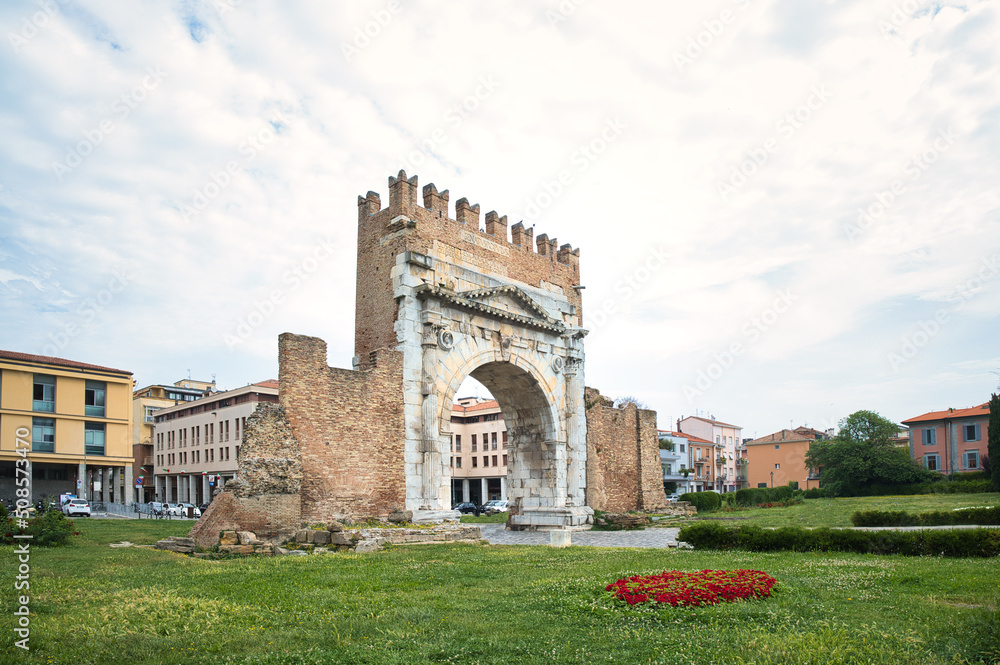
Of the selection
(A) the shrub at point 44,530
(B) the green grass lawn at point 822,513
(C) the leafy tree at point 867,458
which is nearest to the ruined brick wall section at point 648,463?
(B) the green grass lawn at point 822,513

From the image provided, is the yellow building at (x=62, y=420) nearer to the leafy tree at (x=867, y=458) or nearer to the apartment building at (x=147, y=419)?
the apartment building at (x=147, y=419)

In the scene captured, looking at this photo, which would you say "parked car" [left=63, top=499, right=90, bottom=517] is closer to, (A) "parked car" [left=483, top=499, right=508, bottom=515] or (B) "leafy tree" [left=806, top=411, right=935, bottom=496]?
(A) "parked car" [left=483, top=499, right=508, bottom=515]

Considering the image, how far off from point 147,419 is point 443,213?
67.6 metres

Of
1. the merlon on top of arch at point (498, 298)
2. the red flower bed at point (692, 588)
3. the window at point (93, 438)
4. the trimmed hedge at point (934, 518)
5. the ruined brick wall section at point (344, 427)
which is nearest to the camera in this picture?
the red flower bed at point (692, 588)

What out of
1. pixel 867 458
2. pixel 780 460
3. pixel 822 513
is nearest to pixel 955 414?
pixel 867 458

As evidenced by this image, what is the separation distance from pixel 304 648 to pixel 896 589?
7762 millimetres

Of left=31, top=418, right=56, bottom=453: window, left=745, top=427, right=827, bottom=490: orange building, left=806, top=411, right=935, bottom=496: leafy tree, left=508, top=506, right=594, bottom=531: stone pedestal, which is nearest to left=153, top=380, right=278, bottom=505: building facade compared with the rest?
left=31, top=418, right=56, bottom=453: window

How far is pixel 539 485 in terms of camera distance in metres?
29.0

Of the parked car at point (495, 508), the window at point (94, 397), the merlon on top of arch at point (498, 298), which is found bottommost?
the parked car at point (495, 508)

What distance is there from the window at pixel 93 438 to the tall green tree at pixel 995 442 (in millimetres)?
53250

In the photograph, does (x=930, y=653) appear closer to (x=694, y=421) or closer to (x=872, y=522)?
(x=872, y=522)

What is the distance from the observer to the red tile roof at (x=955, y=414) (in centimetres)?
5769

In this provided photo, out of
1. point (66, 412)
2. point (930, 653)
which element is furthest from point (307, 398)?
point (66, 412)

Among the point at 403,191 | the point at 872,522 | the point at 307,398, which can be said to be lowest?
the point at 872,522
